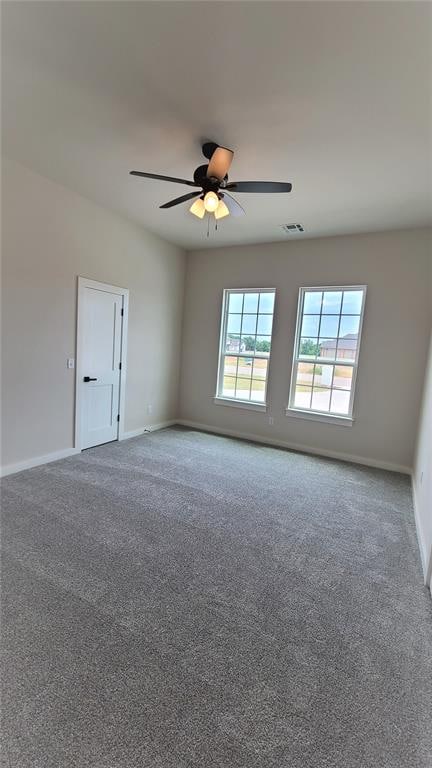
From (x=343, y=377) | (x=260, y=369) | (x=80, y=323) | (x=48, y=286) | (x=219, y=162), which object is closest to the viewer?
(x=219, y=162)

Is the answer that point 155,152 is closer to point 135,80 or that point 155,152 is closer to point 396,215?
point 135,80

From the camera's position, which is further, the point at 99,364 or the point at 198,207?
the point at 99,364

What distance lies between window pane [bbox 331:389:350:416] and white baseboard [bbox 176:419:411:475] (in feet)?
1.92

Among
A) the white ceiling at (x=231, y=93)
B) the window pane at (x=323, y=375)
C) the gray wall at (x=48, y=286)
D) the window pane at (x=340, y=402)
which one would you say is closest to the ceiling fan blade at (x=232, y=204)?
the white ceiling at (x=231, y=93)

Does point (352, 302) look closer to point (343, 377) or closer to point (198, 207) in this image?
point (343, 377)

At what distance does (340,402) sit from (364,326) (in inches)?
42.2

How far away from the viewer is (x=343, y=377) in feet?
14.8

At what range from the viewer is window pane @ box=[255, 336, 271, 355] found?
5.05 m

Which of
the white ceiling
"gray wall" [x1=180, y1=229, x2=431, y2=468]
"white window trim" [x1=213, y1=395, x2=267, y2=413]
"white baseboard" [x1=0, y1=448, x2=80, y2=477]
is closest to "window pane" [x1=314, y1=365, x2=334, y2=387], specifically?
"gray wall" [x1=180, y1=229, x2=431, y2=468]

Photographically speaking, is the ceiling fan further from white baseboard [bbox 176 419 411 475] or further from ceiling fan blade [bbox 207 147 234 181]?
white baseboard [bbox 176 419 411 475]

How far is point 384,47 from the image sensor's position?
5.57 ft

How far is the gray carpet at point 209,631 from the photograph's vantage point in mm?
1209

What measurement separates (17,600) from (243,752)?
53.0 inches

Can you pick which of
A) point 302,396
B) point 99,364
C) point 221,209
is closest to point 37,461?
point 99,364
